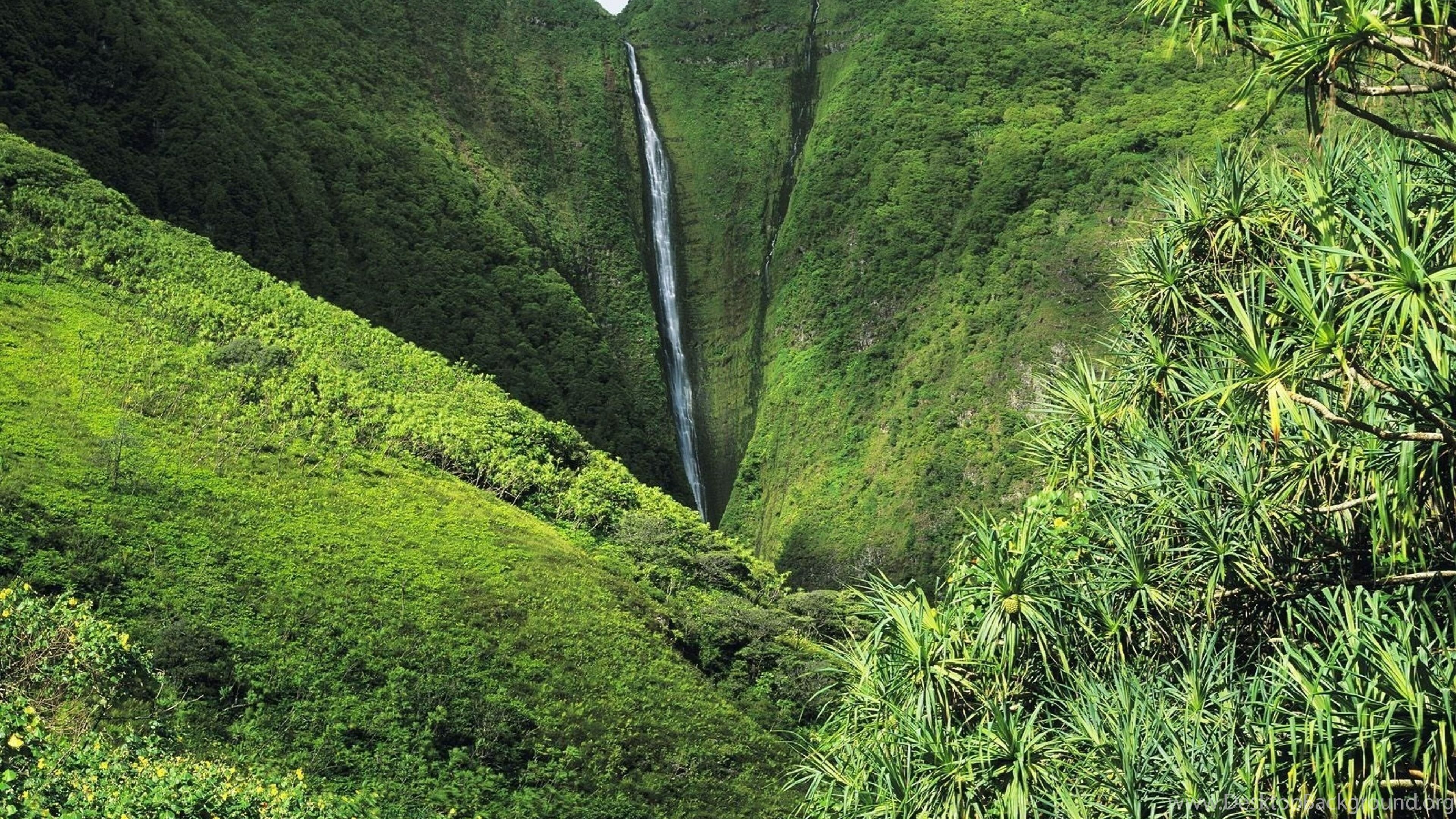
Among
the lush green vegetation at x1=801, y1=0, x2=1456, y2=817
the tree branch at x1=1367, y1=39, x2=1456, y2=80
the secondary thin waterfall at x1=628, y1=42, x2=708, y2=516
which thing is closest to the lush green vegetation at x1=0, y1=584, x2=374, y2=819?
the lush green vegetation at x1=801, y1=0, x2=1456, y2=817

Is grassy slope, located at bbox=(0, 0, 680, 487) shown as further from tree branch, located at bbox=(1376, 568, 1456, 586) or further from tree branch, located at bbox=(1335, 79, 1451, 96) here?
tree branch, located at bbox=(1376, 568, 1456, 586)

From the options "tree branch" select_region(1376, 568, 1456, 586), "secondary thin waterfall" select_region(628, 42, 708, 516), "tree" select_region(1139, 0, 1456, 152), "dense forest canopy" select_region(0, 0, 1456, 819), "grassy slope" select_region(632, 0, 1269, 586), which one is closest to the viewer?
"tree" select_region(1139, 0, 1456, 152)

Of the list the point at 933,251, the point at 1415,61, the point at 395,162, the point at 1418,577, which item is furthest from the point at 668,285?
the point at 1415,61

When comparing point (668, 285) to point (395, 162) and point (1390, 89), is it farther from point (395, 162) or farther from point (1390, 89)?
point (1390, 89)

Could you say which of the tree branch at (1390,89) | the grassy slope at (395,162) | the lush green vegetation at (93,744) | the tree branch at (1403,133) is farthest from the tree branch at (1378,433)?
the grassy slope at (395,162)

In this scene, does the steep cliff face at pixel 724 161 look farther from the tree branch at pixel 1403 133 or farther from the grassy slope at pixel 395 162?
the tree branch at pixel 1403 133

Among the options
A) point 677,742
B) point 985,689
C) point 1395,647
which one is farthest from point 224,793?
point 677,742

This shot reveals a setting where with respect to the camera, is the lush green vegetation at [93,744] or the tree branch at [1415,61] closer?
the tree branch at [1415,61]
